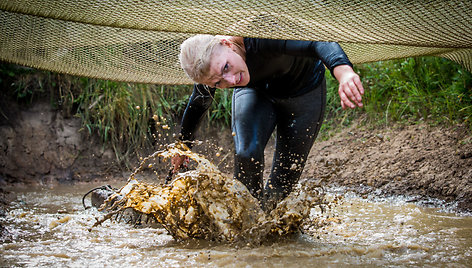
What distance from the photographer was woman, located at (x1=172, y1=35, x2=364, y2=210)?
8.54 feet

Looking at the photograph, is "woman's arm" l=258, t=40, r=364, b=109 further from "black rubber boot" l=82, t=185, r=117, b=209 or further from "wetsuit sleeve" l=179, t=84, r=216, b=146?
"black rubber boot" l=82, t=185, r=117, b=209

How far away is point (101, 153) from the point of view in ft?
21.8

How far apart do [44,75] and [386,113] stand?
183 inches

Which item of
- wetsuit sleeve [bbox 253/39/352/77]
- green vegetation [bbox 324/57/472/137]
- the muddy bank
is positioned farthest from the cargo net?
green vegetation [bbox 324/57/472/137]

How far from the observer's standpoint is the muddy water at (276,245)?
2.35 meters

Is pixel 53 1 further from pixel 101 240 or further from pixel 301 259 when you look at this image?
pixel 301 259

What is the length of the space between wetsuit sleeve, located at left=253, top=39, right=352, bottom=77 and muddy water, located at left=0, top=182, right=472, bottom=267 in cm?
88

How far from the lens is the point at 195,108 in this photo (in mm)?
3080

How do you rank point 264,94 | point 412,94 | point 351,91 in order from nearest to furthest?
point 351,91, point 264,94, point 412,94

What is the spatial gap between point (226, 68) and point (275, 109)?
539mm

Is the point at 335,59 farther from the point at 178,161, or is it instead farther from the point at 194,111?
the point at 178,161

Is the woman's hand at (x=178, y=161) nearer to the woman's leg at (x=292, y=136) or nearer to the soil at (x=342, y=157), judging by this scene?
the soil at (x=342, y=157)

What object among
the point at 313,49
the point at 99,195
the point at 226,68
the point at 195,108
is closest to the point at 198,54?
the point at 226,68

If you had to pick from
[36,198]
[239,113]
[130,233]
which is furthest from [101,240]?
[36,198]
